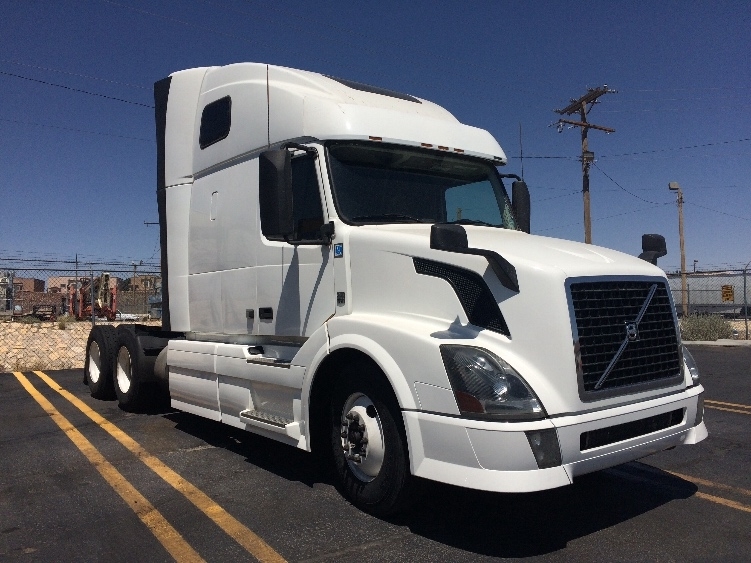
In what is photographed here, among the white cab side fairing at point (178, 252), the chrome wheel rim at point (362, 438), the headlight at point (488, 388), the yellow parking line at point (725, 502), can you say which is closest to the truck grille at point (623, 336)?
the headlight at point (488, 388)

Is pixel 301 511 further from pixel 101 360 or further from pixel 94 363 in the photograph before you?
pixel 94 363

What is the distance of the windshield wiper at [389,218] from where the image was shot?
478 cm

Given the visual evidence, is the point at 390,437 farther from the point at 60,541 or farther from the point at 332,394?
the point at 60,541

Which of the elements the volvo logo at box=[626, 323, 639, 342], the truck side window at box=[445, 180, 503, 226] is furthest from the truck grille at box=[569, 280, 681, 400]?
the truck side window at box=[445, 180, 503, 226]

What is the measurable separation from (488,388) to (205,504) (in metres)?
2.34

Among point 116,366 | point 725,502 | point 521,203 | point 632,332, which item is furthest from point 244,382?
point 725,502

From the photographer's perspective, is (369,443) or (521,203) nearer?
(369,443)

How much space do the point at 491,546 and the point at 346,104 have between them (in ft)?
10.9

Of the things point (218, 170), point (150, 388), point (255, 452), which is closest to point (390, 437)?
point (255, 452)

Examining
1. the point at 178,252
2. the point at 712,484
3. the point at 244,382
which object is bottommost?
the point at 712,484

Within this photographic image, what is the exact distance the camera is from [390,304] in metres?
4.38

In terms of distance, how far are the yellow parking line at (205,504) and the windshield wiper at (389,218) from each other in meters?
2.26

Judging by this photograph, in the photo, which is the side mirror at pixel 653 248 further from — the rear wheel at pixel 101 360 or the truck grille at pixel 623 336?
the rear wheel at pixel 101 360

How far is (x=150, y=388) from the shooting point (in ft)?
25.5
